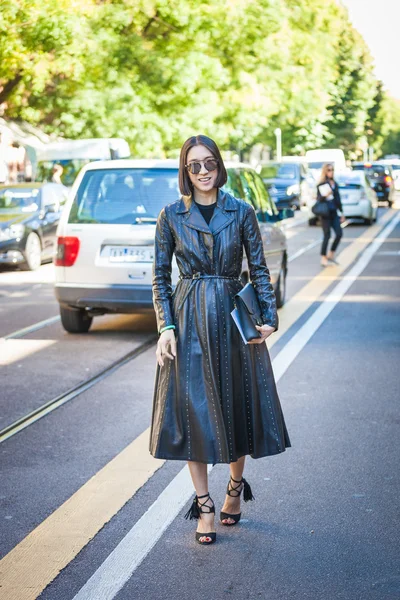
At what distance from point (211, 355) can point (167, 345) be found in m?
0.19

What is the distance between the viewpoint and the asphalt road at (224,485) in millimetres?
4352

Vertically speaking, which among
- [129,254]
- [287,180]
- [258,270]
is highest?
[258,270]

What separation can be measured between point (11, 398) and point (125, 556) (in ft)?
12.0

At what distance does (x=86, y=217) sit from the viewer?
35.7 ft

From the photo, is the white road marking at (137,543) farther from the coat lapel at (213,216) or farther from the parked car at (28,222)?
the parked car at (28,222)

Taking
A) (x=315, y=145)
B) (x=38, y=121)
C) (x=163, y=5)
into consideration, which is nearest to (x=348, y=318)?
(x=163, y=5)

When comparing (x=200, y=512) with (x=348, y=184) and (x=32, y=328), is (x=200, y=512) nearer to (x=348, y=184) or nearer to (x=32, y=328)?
(x=32, y=328)

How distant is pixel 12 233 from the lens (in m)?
19.3

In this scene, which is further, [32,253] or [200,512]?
[32,253]

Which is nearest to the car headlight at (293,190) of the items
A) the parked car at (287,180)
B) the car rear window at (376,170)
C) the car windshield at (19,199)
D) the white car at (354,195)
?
the parked car at (287,180)

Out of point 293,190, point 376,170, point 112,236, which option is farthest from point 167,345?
point 376,170

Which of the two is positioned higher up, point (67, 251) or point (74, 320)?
→ point (67, 251)

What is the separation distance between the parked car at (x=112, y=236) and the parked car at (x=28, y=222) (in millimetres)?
8364

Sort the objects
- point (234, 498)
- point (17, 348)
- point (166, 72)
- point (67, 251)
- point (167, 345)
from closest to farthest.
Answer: point (167, 345), point (234, 498), point (17, 348), point (67, 251), point (166, 72)
